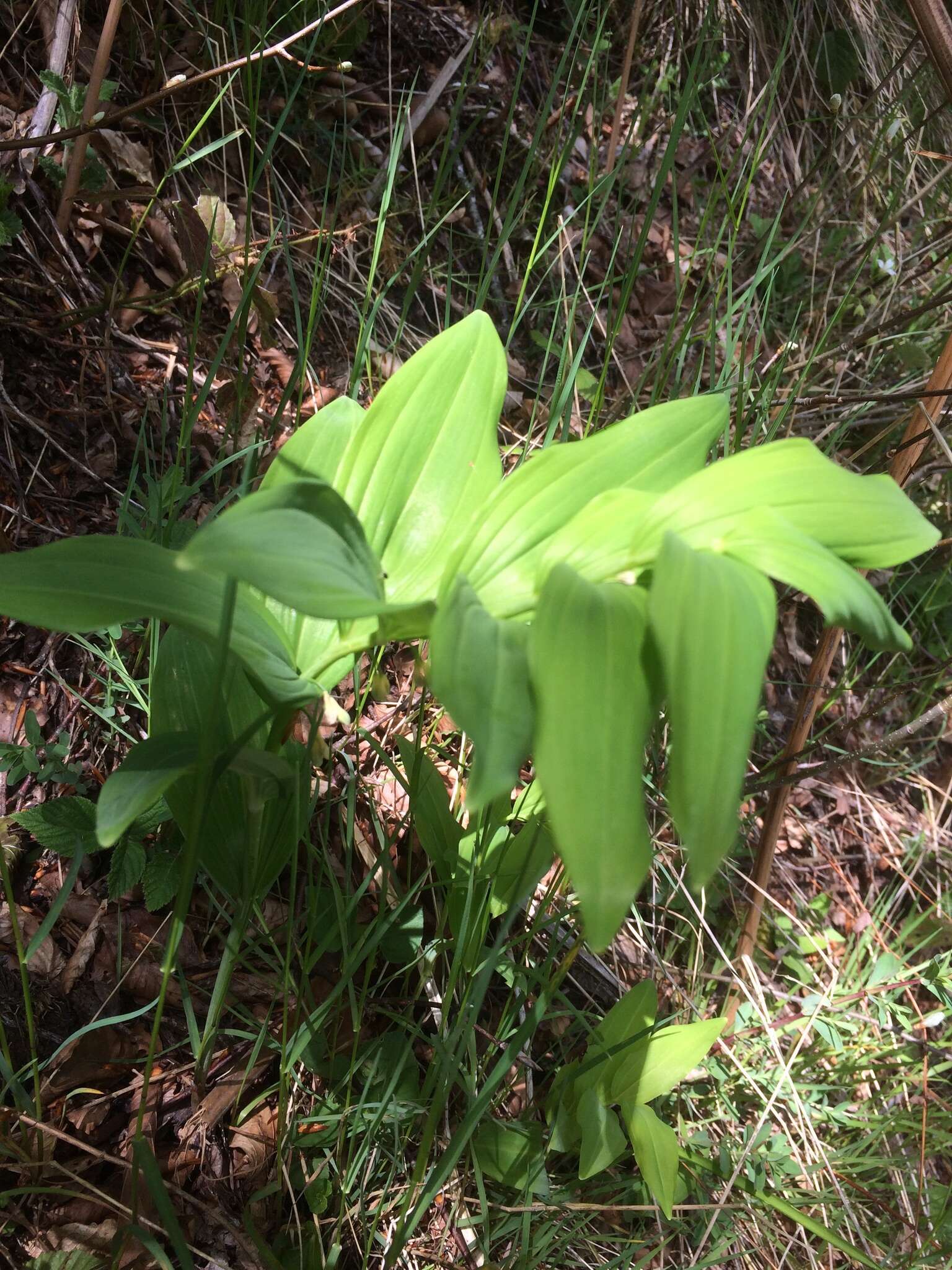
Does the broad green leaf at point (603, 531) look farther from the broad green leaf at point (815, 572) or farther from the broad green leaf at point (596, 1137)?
the broad green leaf at point (596, 1137)

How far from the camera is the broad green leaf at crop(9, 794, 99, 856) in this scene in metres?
1.17

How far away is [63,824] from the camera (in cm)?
118

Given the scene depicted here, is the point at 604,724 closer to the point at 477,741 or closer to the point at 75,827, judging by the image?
the point at 477,741

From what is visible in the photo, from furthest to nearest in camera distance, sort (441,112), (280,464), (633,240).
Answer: (633,240) < (441,112) < (280,464)

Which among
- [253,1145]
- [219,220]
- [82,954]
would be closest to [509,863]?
[253,1145]

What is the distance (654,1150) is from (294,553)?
1.11 metres

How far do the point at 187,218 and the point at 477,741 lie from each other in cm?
128

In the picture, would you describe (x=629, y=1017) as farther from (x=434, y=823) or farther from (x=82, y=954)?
(x=82, y=954)

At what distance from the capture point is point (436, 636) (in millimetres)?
707

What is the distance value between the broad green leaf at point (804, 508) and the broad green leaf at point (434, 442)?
0.99ft

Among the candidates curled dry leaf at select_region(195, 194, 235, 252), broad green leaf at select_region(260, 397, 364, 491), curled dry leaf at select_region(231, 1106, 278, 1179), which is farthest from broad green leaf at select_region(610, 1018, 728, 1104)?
curled dry leaf at select_region(195, 194, 235, 252)

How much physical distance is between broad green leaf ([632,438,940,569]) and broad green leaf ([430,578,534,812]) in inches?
7.4

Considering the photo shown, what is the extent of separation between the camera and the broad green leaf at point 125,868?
118 centimetres

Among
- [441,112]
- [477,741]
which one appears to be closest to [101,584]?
[477,741]
